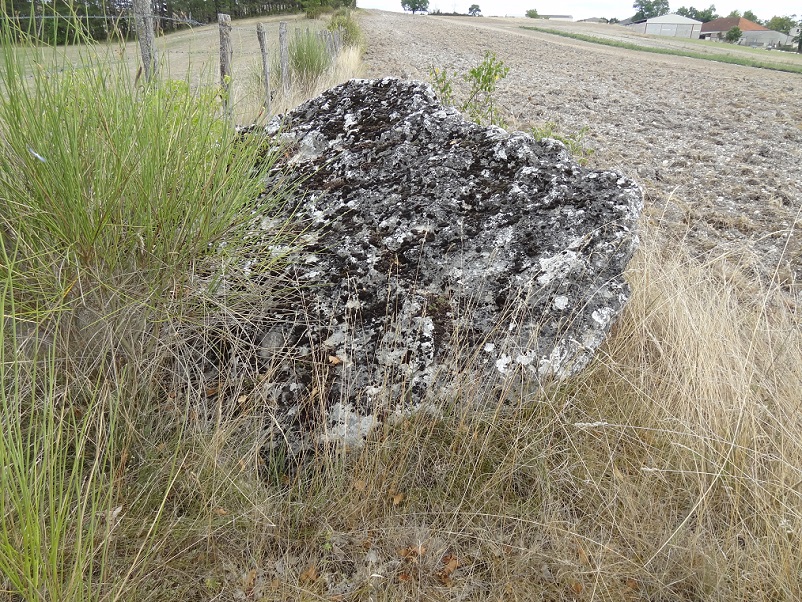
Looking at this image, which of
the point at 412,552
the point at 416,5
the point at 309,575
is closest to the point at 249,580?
the point at 309,575

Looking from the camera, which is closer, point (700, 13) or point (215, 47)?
point (215, 47)

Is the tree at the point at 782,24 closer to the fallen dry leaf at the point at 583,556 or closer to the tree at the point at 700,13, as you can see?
the tree at the point at 700,13

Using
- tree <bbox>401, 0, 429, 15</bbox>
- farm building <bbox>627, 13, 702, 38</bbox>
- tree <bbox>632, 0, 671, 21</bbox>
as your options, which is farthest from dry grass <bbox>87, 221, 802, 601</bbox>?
tree <bbox>632, 0, 671, 21</bbox>

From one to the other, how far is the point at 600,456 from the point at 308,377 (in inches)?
47.6

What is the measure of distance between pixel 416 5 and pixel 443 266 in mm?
123379

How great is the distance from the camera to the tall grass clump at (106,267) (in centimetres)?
162

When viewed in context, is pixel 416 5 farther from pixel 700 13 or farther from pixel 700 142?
pixel 700 142

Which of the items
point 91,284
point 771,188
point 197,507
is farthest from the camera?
point 771,188

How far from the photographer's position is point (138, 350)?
1912 millimetres

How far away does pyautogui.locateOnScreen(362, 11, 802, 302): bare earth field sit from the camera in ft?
14.0

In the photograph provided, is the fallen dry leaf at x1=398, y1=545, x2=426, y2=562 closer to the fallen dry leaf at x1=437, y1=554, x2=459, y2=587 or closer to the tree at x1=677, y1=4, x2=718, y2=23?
the fallen dry leaf at x1=437, y1=554, x2=459, y2=587

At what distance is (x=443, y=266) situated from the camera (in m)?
2.31

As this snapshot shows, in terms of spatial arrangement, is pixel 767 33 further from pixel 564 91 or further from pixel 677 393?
pixel 677 393

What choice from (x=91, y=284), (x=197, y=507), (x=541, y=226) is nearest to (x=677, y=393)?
(x=541, y=226)
